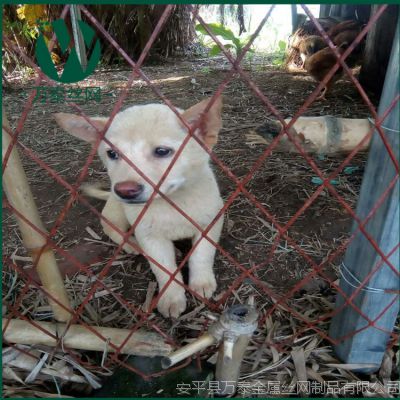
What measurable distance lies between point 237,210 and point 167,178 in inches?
44.5

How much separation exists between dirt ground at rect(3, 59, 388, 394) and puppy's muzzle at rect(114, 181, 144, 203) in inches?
26.8

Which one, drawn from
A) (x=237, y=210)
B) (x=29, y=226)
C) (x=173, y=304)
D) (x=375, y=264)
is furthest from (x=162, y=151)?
(x=237, y=210)

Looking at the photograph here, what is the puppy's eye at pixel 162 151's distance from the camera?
5.40 feet

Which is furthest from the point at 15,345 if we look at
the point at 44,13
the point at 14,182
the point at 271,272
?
the point at 44,13

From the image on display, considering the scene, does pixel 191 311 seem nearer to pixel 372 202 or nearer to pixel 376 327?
pixel 376 327

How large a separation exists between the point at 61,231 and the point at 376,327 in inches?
77.1

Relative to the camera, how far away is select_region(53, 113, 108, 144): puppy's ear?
1.63 meters

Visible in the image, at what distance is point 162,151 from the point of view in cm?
166

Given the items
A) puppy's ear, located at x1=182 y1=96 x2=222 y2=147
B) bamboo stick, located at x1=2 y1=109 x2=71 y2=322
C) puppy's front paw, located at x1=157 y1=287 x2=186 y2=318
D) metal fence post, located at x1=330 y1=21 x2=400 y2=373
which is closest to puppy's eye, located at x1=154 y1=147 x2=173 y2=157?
puppy's ear, located at x1=182 y1=96 x2=222 y2=147

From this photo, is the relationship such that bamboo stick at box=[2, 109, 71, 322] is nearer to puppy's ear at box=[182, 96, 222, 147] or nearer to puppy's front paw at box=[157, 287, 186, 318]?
puppy's front paw at box=[157, 287, 186, 318]

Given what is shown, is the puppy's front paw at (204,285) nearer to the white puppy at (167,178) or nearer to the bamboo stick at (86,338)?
the white puppy at (167,178)

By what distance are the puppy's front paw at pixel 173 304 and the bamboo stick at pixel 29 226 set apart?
17.7 inches

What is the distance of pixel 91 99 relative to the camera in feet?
16.8

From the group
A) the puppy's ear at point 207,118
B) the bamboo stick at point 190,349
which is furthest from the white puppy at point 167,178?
the bamboo stick at point 190,349
